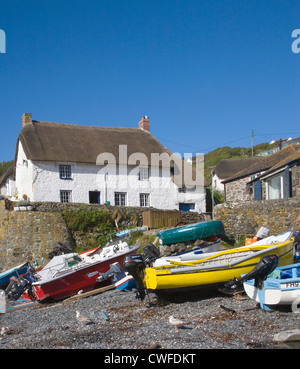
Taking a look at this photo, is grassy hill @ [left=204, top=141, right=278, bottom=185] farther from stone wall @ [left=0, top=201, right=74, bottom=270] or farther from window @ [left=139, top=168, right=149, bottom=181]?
stone wall @ [left=0, top=201, right=74, bottom=270]

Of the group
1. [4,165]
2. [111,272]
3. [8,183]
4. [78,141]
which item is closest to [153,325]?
[111,272]

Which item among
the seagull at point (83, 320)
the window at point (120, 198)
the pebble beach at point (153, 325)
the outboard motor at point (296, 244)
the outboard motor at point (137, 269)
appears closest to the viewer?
the pebble beach at point (153, 325)

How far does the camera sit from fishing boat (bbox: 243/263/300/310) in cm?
884

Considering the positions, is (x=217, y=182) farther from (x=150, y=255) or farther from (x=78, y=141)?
(x=150, y=255)

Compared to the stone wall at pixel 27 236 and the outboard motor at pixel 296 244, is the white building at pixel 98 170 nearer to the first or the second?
the stone wall at pixel 27 236

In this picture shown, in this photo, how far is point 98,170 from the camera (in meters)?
27.5

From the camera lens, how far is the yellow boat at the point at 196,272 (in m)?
10.6

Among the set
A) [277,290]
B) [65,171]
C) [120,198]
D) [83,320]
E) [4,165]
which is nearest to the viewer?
[277,290]

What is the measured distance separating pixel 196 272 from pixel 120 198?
1764 cm

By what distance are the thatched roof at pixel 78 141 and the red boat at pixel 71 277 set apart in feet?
39.5

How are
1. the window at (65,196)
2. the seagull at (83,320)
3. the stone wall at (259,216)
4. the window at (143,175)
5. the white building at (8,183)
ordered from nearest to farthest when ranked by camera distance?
1. the seagull at (83,320)
2. the stone wall at (259,216)
3. the window at (65,196)
4. the window at (143,175)
5. the white building at (8,183)

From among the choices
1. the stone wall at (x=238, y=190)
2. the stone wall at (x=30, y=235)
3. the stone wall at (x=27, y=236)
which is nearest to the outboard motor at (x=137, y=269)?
the stone wall at (x=30, y=235)

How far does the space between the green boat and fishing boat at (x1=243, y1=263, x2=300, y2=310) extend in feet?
16.5

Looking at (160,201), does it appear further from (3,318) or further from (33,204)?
(3,318)
